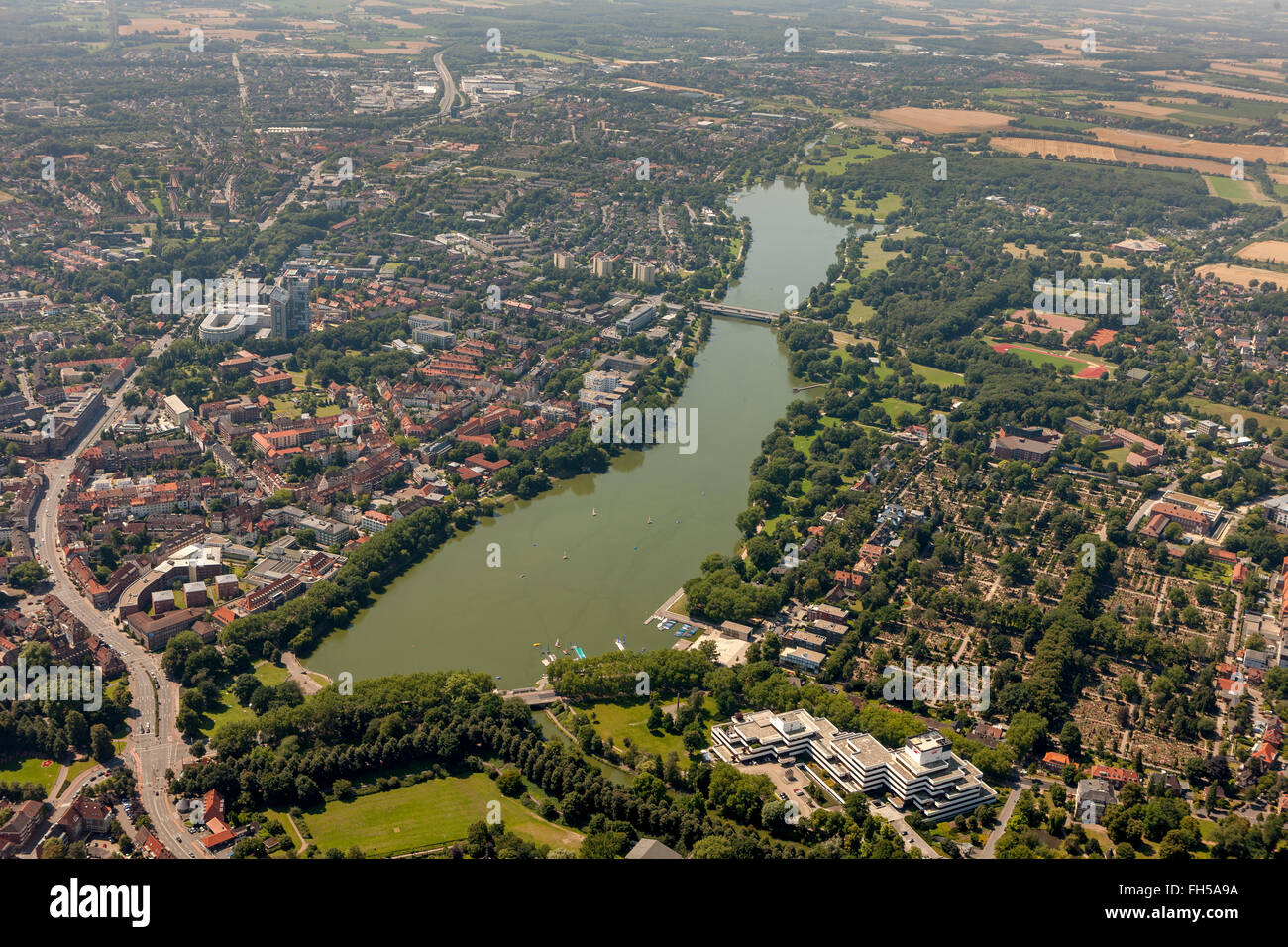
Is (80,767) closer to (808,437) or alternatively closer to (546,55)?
(808,437)

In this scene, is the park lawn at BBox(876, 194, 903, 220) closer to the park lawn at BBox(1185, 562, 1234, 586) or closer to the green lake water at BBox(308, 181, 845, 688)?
the green lake water at BBox(308, 181, 845, 688)

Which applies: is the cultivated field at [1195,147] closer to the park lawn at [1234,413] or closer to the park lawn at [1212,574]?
the park lawn at [1234,413]

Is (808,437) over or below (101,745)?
over

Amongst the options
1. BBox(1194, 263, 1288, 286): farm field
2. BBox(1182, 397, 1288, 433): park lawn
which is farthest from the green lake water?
BBox(1194, 263, 1288, 286): farm field

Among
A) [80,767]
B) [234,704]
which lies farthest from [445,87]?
[80,767]

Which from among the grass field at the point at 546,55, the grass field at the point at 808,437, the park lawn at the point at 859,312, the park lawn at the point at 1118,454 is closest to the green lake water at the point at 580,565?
the grass field at the point at 808,437
